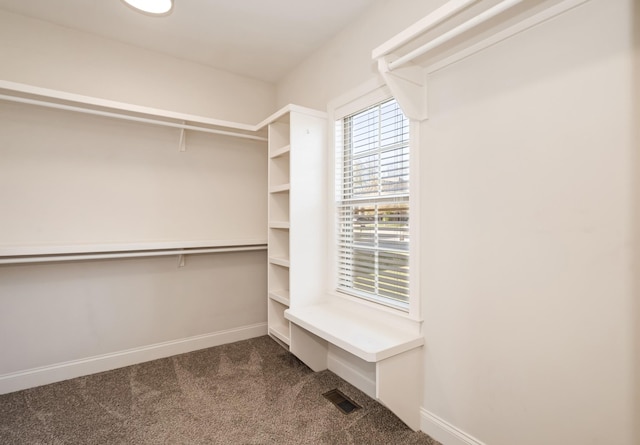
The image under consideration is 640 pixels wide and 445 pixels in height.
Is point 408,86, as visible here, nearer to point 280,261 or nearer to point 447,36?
point 447,36

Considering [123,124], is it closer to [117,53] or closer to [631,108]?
[117,53]

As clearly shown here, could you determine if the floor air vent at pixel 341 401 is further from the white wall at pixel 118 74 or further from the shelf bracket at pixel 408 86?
the white wall at pixel 118 74

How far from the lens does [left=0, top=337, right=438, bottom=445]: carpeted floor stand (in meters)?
1.78

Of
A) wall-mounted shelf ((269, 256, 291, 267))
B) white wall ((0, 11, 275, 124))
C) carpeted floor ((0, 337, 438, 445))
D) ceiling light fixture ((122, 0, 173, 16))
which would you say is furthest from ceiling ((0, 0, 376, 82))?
carpeted floor ((0, 337, 438, 445))

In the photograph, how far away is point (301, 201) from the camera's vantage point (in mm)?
2434

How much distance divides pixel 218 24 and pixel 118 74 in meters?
Result: 0.97

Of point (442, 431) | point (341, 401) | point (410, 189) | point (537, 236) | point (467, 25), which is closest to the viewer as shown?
point (467, 25)

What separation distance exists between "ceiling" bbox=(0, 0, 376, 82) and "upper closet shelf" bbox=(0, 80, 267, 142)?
0.60m

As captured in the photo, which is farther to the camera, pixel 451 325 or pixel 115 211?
pixel 115 211

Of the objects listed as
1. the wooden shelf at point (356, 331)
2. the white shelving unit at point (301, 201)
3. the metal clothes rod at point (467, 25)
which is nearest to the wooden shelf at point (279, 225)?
the white shelving unit at point (301, 201)

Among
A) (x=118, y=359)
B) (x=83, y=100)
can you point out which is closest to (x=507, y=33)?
(x=83, y=100)

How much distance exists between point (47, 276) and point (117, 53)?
6.05 ft

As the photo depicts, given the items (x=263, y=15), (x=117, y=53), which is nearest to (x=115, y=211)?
(x=117, y=53)

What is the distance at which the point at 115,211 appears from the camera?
259 cm
